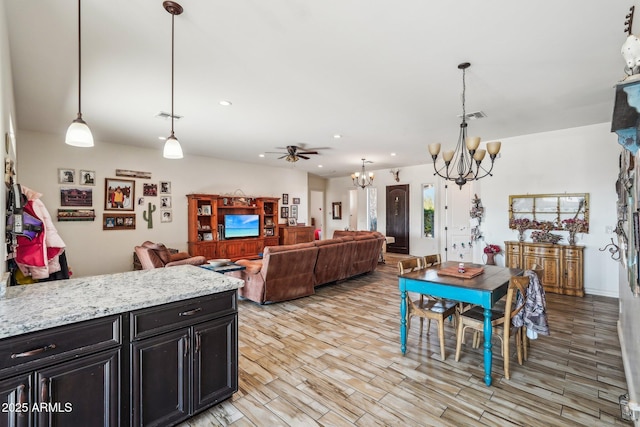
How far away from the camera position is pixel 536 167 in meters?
5.51

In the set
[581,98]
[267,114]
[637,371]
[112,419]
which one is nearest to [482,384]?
[637,371]

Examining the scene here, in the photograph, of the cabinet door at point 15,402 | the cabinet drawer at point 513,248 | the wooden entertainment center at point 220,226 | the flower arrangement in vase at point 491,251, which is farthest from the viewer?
the wooden entertainment center at point 220,226

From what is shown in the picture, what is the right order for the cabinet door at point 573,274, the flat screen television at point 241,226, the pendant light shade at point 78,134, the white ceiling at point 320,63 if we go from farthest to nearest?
the flat screen television at point 241,226 < the cabinet door at point 573,274 < the white ceiling at point 320,63 < the pendant light shade at point 78,134

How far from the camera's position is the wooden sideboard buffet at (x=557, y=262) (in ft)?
15.8

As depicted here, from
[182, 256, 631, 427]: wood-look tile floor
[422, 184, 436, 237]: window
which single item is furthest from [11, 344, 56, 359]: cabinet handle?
[422, 184, 436, 237]: window

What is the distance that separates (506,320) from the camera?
8.25ft

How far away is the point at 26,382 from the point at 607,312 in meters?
6.03

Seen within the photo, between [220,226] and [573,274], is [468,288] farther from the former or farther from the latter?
[220,226]

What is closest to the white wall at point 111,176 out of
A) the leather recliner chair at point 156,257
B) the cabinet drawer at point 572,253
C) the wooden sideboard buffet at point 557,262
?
the leather recliner chair at point 156,257

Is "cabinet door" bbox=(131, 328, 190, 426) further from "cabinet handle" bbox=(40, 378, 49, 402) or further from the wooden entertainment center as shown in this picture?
the wooden entertainment center

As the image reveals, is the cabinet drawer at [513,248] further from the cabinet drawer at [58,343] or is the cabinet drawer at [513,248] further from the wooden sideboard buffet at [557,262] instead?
the cabinet drawer at [58,343]

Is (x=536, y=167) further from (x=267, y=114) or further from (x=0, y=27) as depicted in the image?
(x=0, y=27)

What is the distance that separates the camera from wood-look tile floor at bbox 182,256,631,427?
2084 mm

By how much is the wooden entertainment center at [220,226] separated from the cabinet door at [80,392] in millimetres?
5810
